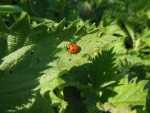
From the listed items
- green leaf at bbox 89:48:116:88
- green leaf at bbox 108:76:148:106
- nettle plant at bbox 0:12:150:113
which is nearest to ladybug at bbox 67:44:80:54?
nettle plant at bbox 0:12:150:113

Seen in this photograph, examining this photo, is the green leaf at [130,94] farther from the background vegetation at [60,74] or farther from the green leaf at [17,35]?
the green leaf at [17,35]

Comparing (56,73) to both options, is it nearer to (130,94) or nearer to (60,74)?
(60,74)

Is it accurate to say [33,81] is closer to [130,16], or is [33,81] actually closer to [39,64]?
[39,64]

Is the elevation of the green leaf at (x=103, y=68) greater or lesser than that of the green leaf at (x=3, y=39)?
lesser

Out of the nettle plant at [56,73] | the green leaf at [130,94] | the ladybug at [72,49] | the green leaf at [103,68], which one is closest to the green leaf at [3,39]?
the nettle plant at [56,73]

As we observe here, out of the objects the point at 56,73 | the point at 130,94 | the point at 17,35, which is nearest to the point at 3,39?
the point at 17,35

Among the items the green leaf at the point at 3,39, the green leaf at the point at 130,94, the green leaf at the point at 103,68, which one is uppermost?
the green leaf at the point at 3,39

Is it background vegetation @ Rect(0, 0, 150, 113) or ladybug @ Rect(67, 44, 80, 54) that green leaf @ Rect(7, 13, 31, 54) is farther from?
ladybug @ Rect(67, 44, 80, 54)

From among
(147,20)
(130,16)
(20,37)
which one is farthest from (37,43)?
(147,20)
